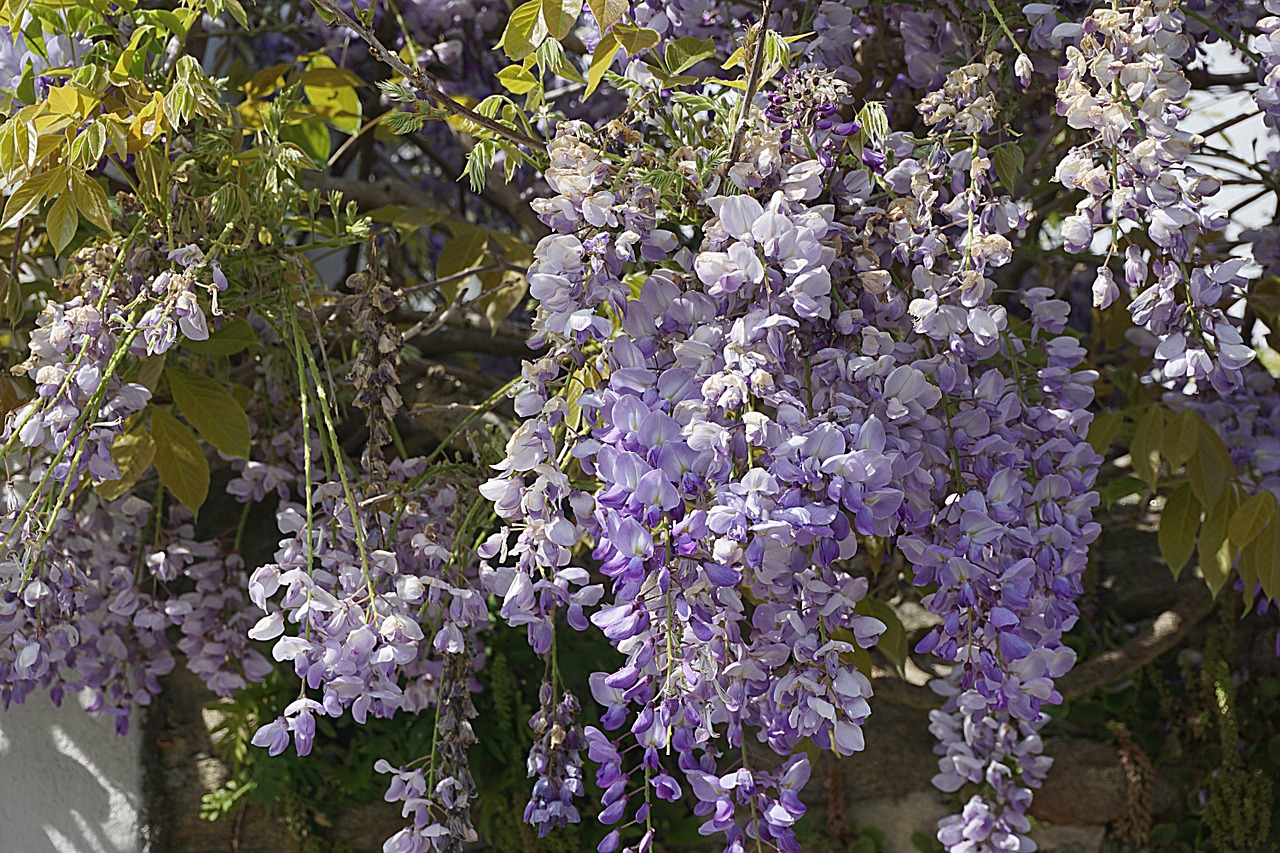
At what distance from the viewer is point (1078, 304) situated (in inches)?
76.4

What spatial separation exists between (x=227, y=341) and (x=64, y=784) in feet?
2.64

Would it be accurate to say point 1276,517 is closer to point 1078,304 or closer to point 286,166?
point 1078,304

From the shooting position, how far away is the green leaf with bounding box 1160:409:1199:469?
1175 millimetres

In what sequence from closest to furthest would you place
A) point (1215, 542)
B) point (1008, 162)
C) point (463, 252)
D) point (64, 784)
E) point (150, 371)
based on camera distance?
point (1008, 162)
point (150, 371)
point (1215, 542)
point (463, 252)
point (64, 784)

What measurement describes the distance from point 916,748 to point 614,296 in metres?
1.14

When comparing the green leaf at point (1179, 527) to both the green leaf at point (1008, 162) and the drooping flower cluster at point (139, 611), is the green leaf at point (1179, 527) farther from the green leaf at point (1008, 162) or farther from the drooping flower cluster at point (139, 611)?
the drooping flower cluster at point (139, 611)

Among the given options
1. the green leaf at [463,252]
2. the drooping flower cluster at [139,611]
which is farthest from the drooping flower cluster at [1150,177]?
the drooping flower cluster at [139,611]

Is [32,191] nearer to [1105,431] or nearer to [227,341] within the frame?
[227,341]

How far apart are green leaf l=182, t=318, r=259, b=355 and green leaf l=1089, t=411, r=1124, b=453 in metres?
0.86

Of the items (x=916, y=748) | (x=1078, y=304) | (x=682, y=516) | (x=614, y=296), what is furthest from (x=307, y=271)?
(x=1078, y=304)

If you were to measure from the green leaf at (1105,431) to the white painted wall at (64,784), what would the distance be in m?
1.31

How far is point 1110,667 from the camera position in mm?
1593

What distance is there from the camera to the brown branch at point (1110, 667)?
1.57m

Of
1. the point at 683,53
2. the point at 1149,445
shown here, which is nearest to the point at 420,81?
the point at 683,53
